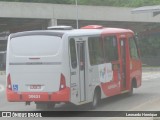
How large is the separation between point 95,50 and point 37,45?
2519 mm

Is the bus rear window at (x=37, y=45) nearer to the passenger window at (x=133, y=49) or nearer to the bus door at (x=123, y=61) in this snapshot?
the bus door at (x=123, y=61)

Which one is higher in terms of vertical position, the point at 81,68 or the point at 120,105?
the point at 81,68

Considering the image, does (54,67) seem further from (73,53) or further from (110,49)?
(110,49)

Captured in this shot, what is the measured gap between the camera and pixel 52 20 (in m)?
60.8

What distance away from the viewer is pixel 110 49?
1936cm

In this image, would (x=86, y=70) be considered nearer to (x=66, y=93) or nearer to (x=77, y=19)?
(x=66, y=93)

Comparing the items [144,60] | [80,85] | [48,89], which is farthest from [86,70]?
[144,60]

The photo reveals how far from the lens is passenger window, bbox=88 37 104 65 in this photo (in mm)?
17609

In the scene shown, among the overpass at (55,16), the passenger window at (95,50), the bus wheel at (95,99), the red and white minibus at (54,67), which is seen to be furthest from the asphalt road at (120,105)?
the overpass at (55,16)

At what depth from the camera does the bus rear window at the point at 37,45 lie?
52.9 feet

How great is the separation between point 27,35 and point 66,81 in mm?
2002

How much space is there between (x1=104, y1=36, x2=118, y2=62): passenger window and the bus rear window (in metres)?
3.22

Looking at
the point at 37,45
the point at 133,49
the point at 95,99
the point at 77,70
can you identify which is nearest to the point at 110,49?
the point at 95,99

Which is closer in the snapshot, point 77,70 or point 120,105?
point 77,70
